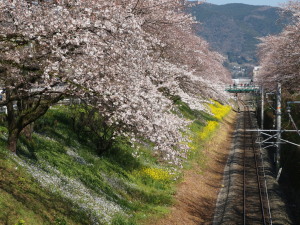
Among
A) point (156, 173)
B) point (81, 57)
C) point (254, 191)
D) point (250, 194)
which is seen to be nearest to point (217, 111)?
point (254, 191)

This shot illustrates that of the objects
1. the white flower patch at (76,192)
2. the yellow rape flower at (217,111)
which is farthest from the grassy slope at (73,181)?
the yellow rape flower at (217,111)

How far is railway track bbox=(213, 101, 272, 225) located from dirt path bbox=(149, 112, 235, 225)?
0.58 meters

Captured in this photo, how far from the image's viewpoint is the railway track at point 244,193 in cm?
2098

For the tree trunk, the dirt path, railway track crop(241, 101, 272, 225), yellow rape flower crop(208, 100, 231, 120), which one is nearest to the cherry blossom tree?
the tree trunk

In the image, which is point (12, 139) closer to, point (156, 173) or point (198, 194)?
point (156, 173)

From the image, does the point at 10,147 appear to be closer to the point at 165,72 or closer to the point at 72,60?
the point at 72,60

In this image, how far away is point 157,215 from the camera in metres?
18.5

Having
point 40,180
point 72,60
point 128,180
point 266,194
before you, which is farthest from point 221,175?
point 72,60

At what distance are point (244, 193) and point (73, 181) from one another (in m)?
12.6

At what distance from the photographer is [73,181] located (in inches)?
668

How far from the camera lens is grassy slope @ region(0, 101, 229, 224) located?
13016mm

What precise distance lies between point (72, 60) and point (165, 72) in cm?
974

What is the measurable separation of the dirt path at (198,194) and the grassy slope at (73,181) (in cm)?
68

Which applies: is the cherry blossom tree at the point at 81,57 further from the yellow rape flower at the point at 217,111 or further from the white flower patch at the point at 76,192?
the yellow rape flower at the point at 217,111
